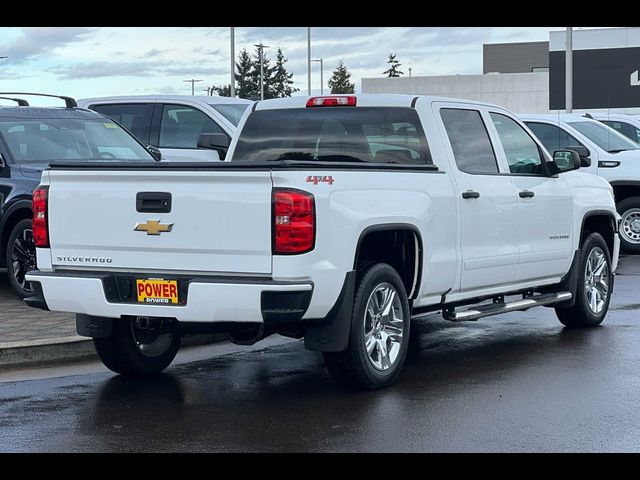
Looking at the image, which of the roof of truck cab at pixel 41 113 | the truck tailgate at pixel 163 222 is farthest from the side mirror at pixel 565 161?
the roof of truck cab at pixel 41 113

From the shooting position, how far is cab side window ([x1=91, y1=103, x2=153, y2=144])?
1639 cm

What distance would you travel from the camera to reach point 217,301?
718 cm

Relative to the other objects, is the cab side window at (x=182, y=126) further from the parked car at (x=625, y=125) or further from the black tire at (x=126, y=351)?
the parked car at (x=625, y=125)

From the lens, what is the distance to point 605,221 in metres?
11.3

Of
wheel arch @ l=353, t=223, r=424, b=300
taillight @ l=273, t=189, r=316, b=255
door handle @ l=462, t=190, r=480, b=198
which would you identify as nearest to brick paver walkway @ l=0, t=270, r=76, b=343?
wheel arch @ l=353, t=223, r=424, b=300

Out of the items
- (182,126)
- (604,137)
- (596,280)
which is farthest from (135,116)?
(596,280)

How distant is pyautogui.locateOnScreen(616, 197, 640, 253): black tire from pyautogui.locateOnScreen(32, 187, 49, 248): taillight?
11906 millimetres

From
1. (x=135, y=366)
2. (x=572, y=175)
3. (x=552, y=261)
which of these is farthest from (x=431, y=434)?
(x=572, y=175)

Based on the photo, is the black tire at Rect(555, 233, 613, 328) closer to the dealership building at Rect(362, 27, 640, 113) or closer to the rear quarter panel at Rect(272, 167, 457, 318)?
the rear quarter panel at Rect(272, 167, 457, 318)

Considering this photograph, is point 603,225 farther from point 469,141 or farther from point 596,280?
point 469,141

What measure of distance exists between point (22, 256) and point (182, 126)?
4460 millimetres

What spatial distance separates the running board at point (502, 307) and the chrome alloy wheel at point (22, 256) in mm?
4896

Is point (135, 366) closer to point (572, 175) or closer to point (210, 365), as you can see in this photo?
point (210, 365)
